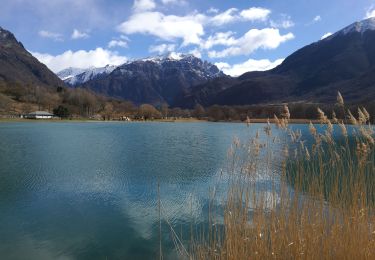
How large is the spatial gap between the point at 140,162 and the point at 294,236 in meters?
25.5

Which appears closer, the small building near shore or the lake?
the lake

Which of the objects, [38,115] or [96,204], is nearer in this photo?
[96,204]

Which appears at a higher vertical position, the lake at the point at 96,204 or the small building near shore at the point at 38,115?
the small building near shore at the point at 38,115

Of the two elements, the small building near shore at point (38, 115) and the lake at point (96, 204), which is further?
the small building near shore at point (38, 115)

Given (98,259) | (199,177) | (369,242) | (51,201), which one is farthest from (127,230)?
(199,177)

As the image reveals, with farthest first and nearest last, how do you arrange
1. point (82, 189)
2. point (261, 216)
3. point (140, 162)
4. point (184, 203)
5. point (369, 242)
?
point (140, 162), point (82, 189), point (184, 203), point (261, 216), point (369, 242)

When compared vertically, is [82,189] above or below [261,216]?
below

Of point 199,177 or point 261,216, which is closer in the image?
point 261,216

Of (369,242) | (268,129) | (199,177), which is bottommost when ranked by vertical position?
(199,177)

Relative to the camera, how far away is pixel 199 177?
23.5 metres

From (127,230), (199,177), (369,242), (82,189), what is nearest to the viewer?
(369,242)

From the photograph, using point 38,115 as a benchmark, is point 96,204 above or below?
below

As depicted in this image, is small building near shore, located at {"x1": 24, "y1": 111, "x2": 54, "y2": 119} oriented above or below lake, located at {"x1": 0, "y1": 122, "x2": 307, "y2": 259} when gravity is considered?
above

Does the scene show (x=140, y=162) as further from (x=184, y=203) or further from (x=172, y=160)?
(x=184, y=203)
